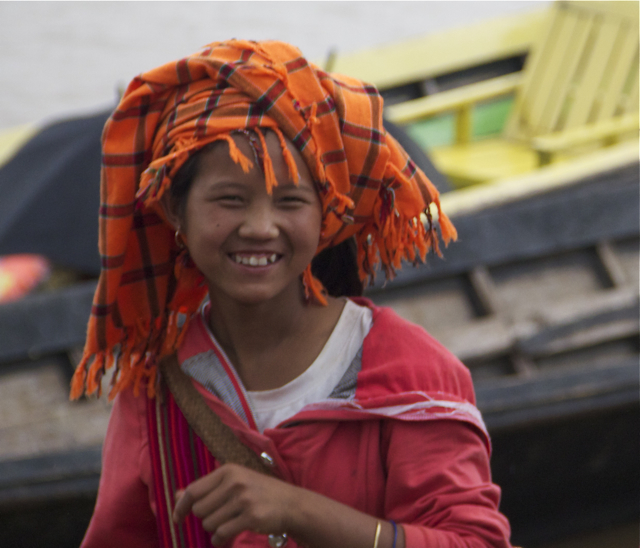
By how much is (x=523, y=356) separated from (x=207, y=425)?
1503 millimetres

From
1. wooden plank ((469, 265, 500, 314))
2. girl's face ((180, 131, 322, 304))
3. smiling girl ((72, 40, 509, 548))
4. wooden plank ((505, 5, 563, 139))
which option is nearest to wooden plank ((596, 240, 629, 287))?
wooden plank ((469, 265, 500, 314))

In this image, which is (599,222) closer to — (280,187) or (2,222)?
(280,187)

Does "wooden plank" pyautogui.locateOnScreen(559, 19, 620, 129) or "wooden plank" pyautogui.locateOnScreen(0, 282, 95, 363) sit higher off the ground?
"wooden plank" pyautogui.locateOnScreen(559, 19, 620, 129)

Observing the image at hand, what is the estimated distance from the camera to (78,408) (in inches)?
84.6

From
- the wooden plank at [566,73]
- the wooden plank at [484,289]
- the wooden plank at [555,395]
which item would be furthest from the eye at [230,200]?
the wooden plank at [566,73]

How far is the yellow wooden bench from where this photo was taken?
3.77 m

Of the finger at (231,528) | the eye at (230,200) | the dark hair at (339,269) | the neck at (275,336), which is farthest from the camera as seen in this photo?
the dark hair at (339,269)

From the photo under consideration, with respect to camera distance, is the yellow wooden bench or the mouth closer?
the mouth

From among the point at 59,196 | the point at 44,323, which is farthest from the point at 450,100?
the point at 44,323

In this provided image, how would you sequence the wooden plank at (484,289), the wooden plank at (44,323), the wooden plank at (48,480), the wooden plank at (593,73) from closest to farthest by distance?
the wooden plank at (48,480) → the wooden plank at (44,323) → the wooden plank at (484,289) → the wooden plank at (593,73)

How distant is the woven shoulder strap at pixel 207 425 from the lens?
101 cm

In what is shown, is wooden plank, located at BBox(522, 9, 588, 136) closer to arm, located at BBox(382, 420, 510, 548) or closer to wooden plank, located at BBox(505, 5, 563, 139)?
wooden plank, located at BBox(505, 5, 563, 139)

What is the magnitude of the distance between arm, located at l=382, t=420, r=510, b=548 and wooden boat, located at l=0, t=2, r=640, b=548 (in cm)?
108

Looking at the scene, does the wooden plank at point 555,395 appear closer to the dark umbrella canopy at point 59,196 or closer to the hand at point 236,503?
the dark umbrella canopy at point 59,196
